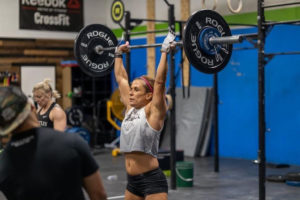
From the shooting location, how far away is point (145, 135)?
11.2 feet

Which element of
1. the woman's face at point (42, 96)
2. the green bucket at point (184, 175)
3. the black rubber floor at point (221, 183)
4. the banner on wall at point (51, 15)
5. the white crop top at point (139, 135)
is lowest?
the black rubber floor at point (221, 183)

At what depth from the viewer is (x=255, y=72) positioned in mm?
8555

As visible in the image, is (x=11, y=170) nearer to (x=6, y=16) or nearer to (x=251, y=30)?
(x=251, y=30)

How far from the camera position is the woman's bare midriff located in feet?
11.1

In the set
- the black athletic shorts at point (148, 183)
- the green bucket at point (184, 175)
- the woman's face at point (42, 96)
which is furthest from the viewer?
the green bucket at point (184, 175)

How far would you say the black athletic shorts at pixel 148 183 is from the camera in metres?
3.34

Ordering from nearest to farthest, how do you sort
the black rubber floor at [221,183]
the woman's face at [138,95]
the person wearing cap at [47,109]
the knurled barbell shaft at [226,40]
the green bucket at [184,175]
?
the woman's face at [138,95] < the knurled barbell shaft at [226,40] < the person wearing cap at [47,109] < the black rubber floor at [221,183] < the green bucket at [184,175]

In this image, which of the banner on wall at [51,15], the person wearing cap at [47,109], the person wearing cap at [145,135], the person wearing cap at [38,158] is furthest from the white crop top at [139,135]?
the banner on wall at [51,15]

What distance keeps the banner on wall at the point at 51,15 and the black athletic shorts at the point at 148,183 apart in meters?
8.09

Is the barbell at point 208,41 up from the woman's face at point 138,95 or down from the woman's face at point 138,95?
up

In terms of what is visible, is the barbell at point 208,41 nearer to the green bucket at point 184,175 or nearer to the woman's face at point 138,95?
the woman's face at point 138,95

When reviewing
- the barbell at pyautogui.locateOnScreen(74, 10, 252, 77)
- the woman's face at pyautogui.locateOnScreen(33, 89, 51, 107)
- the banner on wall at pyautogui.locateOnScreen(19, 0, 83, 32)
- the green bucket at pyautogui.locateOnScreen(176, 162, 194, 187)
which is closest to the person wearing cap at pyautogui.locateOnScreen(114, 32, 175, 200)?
the barbell at pyautogui.locateOnScreen(74, 10, 252, 77)

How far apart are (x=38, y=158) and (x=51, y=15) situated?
9.62 meters

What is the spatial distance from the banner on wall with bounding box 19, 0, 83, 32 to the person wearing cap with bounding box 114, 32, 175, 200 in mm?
7853
